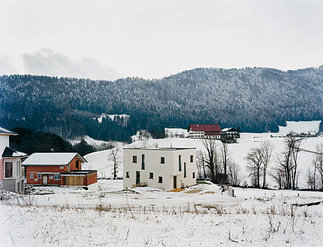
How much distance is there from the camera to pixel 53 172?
105 ft

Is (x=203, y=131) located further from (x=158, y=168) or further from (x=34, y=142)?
(x=158, y=168)

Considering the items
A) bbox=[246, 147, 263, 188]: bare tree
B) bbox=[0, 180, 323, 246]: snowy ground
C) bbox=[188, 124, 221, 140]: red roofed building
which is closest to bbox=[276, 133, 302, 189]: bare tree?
bbox=[246, 147, 263, 188]: bare tree

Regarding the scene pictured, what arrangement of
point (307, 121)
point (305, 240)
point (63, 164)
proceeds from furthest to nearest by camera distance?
point (307, 121) < point (63, 164) < point (305, 240)

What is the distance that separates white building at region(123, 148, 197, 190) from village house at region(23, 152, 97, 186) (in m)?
5.32

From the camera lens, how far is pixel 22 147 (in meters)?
54.0

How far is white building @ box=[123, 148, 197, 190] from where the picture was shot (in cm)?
2686

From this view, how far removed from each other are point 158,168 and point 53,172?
1341 cm

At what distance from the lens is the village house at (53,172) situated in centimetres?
3103

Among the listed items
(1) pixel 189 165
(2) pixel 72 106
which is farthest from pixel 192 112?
(1) pixel 189 165

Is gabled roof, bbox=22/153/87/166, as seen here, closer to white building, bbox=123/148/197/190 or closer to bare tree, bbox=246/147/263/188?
white building, bbox=123/148/197/190

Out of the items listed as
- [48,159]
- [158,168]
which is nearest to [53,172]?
[48,159]

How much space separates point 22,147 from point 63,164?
2751cm

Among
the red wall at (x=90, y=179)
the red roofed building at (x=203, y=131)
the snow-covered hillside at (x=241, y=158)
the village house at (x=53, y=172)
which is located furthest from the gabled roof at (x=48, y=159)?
the red roofed building at (x=203, y=131)

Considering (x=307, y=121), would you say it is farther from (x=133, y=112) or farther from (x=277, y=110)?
(x=133, y=112)
